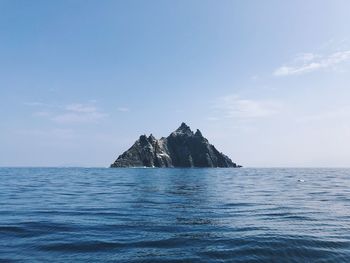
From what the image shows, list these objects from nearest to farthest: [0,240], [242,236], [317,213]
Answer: [0,240]
[242,236]
[317,213]

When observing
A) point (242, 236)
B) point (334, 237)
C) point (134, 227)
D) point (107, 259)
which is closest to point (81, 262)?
point (107, 259)

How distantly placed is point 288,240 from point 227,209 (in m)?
12.5

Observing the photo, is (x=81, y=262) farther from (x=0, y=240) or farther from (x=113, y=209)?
(x=113, y=209)

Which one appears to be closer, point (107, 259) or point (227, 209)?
point (107, 259)

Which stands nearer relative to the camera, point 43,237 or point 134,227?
point 43,237

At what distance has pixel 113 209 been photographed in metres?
30.6

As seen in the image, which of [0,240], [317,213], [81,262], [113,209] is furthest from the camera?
[113,209]

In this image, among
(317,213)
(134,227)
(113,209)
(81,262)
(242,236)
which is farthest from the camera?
(113,209)

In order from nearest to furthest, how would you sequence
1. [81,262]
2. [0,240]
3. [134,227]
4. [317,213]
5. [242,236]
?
[81,262], [0,240], [242,236], [134,227], [317,213]

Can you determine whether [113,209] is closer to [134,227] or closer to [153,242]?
[134,227]

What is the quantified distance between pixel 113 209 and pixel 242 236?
1439cm

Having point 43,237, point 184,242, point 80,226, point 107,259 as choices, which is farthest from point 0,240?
point 184,242

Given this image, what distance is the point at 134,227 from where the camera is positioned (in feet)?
72.9

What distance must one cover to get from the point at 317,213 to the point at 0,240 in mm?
23467
